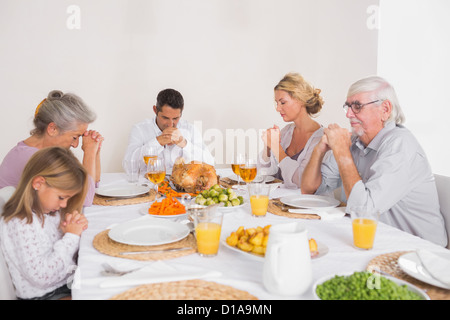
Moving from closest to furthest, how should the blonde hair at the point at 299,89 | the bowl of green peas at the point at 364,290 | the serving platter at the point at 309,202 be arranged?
1. the bowl of green peas at the point at 364,290
2. the serving platter at the point at 309,202
3. the blonde hair at the point at 299,89

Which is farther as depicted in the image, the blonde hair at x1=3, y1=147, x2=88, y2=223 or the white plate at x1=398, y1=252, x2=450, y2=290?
the blonde hair at x1=3, y1=147, x2=88, y2=223

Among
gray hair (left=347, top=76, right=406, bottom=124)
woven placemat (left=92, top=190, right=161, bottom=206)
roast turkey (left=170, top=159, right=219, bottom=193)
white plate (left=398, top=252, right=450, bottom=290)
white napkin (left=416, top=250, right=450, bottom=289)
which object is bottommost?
woven placemat (left=92, top=190, right=161, bottom=206)

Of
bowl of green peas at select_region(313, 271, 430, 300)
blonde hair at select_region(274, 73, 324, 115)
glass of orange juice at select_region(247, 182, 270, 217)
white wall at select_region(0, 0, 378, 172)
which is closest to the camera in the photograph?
bowl of green peas at select_region(313, 271, 430, 300)

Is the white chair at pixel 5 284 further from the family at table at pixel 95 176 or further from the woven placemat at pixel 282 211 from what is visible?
the woven placemat at pixel 282 211

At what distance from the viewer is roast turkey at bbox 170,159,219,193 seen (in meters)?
1.75

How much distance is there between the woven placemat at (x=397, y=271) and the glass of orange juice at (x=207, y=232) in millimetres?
403

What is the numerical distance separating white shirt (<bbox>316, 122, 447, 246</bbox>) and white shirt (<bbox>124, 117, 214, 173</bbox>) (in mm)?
1336

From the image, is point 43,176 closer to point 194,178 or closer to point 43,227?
point 43,227

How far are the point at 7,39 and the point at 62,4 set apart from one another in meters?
0.51

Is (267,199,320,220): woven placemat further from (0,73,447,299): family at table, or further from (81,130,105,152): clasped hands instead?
(81,130,105,152): clasped hands

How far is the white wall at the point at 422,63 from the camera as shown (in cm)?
385

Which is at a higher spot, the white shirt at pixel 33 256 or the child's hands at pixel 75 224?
the child's hands at pixel 75 224

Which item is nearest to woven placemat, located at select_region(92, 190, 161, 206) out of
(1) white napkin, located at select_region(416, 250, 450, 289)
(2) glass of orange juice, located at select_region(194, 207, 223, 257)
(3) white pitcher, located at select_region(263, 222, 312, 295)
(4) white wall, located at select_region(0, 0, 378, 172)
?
(2) glass of orange juice, located at select_region(194, 207, 223, 257)

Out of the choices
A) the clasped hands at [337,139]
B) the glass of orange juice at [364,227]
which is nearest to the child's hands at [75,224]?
the glass of orange juice at [364,227]
